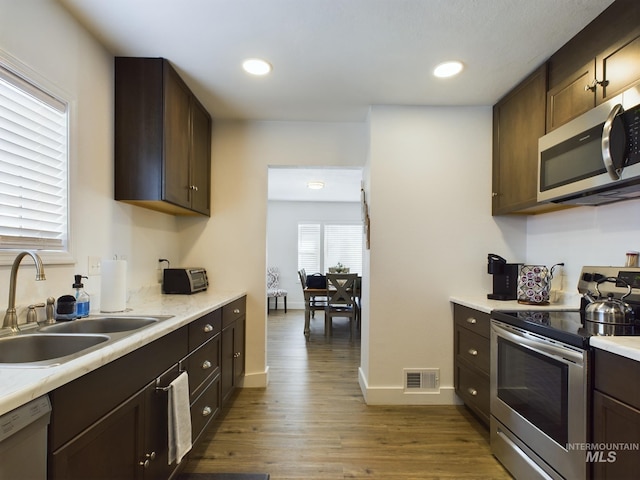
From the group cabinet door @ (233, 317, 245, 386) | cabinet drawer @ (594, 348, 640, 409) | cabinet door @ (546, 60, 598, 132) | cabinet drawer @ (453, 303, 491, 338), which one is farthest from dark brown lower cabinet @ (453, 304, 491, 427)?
→ cabinet door @ (233, 317, 245, 386)

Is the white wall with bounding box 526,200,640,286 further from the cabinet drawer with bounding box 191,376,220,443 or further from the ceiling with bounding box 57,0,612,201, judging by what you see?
the cabinet drawer with bounding box 191,376,220,443

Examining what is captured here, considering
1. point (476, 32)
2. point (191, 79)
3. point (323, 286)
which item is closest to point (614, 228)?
point (476, 32)

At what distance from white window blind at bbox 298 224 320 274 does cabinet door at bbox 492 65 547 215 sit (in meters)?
4.95

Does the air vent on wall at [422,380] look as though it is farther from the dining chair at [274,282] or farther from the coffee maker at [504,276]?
the dining chair at [274,282]

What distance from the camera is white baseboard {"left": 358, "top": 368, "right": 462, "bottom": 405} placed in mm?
2609

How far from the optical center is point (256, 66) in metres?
2.12

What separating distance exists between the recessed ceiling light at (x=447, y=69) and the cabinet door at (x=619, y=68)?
2.33 ft

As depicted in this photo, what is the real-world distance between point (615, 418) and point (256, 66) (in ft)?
8.16

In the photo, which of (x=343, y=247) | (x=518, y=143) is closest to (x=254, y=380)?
(x=518, y=143)

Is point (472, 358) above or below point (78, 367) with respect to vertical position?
below

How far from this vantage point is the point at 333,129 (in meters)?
3.03

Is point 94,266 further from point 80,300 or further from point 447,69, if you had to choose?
point 447,69

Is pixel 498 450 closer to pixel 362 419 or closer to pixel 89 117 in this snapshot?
pixel 362 419

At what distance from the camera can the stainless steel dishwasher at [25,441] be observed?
0.70m
